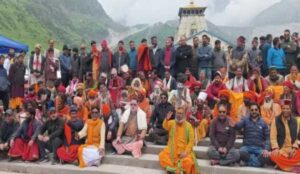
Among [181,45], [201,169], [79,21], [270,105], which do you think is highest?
[79,21]

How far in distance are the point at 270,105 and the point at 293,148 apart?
1506 mm

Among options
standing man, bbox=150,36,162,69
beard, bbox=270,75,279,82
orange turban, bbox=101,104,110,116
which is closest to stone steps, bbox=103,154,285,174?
orange turban, bbox=101,104,110,116

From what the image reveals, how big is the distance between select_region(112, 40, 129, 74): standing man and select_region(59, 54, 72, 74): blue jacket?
127 centimetres

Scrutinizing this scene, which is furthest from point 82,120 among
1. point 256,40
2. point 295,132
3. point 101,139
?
point 256,40

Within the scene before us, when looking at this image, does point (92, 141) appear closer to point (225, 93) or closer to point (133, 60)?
point (225, 93)

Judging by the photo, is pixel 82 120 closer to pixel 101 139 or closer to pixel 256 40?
pixel 101 139

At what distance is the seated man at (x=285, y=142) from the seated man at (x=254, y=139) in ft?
0.65

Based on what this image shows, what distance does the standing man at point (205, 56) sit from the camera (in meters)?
10.9

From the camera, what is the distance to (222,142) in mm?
7395

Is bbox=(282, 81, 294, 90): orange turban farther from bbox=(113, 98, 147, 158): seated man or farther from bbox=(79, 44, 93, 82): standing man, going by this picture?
bbox=(79, 44, 93, 82): standing man

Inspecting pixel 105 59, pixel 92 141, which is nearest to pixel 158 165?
pixel 92 141

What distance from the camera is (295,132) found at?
7102 mm

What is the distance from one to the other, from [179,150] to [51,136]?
103 inches

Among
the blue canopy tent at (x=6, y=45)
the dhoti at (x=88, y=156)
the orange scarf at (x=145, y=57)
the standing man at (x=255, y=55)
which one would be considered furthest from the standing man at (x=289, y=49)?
the blue canopy tent at (x=6, y=45)
